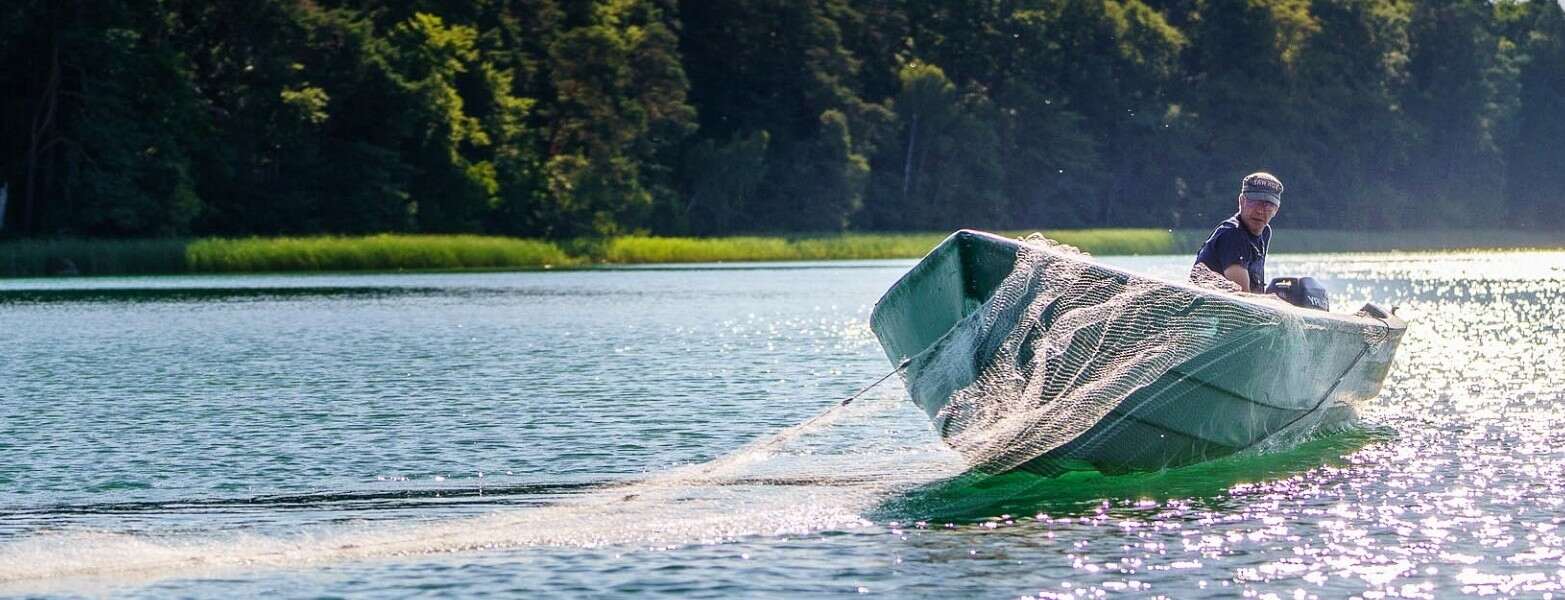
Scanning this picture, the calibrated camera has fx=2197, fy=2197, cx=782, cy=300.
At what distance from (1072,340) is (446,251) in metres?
58.0

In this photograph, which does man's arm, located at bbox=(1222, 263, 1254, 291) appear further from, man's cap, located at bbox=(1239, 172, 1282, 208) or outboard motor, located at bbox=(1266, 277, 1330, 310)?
outboard motor, located at bbox=(1266, 277, 1330, 310)

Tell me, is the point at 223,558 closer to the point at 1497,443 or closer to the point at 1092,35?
the point at 1497,443

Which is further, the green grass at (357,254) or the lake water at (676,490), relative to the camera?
the green grass at (357,254)

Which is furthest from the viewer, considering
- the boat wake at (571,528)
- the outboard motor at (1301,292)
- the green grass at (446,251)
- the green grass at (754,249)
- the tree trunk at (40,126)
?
the green grass at (754,249)

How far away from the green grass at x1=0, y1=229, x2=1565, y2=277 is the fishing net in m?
50.8

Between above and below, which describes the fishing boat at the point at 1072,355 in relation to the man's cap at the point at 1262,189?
below

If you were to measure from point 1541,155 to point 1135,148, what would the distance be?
38068 mm

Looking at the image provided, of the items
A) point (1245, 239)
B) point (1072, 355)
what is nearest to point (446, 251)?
point (1245, 239)

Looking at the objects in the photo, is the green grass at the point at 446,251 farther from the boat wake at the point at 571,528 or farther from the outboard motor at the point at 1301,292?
the outboard motor at the point at 1301,292

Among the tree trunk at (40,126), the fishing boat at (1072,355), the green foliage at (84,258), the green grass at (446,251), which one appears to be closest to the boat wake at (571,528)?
the fishing boat at (1072,355)

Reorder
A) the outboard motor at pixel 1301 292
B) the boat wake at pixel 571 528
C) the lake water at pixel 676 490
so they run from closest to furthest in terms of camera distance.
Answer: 1. the lake water at pixel 676 490
2. the boat wake at pixel 571 528
3. the outboard motor at pixel 1301 292

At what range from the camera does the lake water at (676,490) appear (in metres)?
10.9

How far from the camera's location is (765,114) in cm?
10112

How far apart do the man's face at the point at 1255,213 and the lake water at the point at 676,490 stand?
1.63 m
